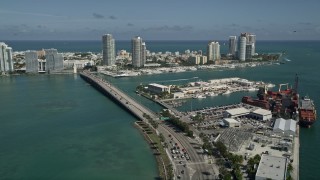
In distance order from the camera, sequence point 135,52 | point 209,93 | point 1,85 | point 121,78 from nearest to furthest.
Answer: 1. point 209,93
2. point 1,85
3. point 121,78
4. point 135,52

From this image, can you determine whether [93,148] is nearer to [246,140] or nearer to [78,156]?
[78,156]

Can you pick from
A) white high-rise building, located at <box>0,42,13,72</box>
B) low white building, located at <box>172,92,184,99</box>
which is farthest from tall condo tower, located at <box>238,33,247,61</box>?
white high-rise building, located at <box>0,42,13,72</box>

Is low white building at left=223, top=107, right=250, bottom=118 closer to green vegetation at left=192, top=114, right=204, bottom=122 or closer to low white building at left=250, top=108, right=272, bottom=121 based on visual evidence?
low white building at left=250, top=108, right=272, bottom=121

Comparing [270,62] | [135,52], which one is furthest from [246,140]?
[270,62]

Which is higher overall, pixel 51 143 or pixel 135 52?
pixel 135 52

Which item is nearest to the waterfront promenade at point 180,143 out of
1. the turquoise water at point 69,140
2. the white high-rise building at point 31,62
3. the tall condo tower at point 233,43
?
the turquoise water at point 69,140
